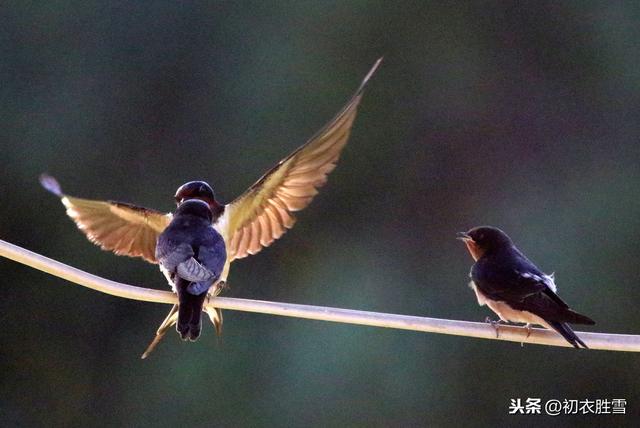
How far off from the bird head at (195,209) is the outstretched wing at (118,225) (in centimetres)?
21

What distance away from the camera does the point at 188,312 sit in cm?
214

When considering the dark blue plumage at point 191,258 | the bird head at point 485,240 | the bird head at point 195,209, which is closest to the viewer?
the dark blue plumage at point 191,258

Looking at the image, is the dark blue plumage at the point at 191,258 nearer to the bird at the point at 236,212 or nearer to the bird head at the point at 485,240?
the bird at the point at 236,212

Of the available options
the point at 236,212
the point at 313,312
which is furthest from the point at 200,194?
the point at 313,312

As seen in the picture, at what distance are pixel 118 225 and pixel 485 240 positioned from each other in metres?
1.01

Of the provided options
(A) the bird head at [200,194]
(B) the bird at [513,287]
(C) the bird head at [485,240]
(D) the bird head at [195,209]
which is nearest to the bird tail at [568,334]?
(B) the bird at [513,287]

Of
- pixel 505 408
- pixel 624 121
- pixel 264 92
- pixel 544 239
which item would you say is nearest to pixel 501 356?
pixel 505 408

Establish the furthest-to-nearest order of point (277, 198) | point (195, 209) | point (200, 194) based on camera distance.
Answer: point (277, 198) → point (200, 194) → point (195, 209)

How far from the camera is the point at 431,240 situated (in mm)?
5766

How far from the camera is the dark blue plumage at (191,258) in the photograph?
214 centimetres

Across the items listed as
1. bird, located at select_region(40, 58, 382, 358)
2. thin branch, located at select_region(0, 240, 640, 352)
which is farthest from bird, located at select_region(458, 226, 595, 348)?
bird, located at select_region(40, 58, 382, 358)

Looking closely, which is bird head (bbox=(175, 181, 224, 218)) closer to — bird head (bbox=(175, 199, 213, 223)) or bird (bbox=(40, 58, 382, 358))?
bird (bbox=(40, 58, 382, 358))

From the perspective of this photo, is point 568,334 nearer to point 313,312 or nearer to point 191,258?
point 313,312

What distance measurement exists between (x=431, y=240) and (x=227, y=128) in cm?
130
